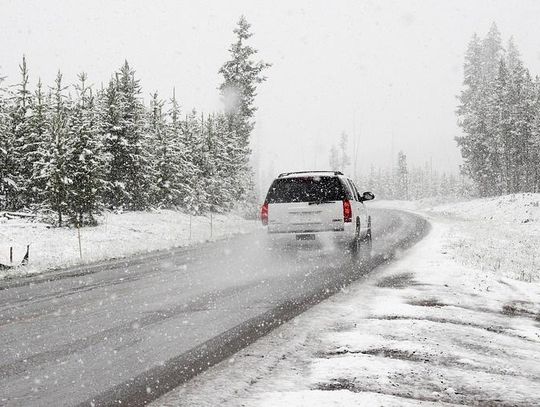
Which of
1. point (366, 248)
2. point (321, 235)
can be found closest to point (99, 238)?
point (366, 248)

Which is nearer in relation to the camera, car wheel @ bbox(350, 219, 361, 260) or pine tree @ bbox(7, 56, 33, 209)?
car wheel @ bbox(350, 219, 361, 260)

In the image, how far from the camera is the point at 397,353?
5.04 metres

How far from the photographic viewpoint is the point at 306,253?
1398 cm

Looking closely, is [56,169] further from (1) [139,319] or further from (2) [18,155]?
(1) [139,319]

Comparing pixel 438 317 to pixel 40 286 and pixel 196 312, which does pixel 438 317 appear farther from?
pixel 40 286

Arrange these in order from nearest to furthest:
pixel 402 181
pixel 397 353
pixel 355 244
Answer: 1. pixel 397 353
2. pixel 355 244
3. pixel 402 181

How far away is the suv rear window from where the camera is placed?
1306 centimetres

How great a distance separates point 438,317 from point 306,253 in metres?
7.34

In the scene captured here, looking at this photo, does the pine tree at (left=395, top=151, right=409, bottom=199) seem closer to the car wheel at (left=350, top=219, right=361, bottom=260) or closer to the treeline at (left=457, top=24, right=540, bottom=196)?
the treeline at (left=457, top=24, right=540, bottom=196)

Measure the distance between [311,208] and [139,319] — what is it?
686 cm

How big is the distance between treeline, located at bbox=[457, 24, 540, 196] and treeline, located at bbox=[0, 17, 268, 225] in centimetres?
3086

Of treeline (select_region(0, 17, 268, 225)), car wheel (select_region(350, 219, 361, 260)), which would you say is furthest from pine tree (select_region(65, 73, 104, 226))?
car wheel (select_region(350, 219, 361, 260))

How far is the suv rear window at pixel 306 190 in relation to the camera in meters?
13.1

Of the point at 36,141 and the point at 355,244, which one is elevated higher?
the point at 36,141
